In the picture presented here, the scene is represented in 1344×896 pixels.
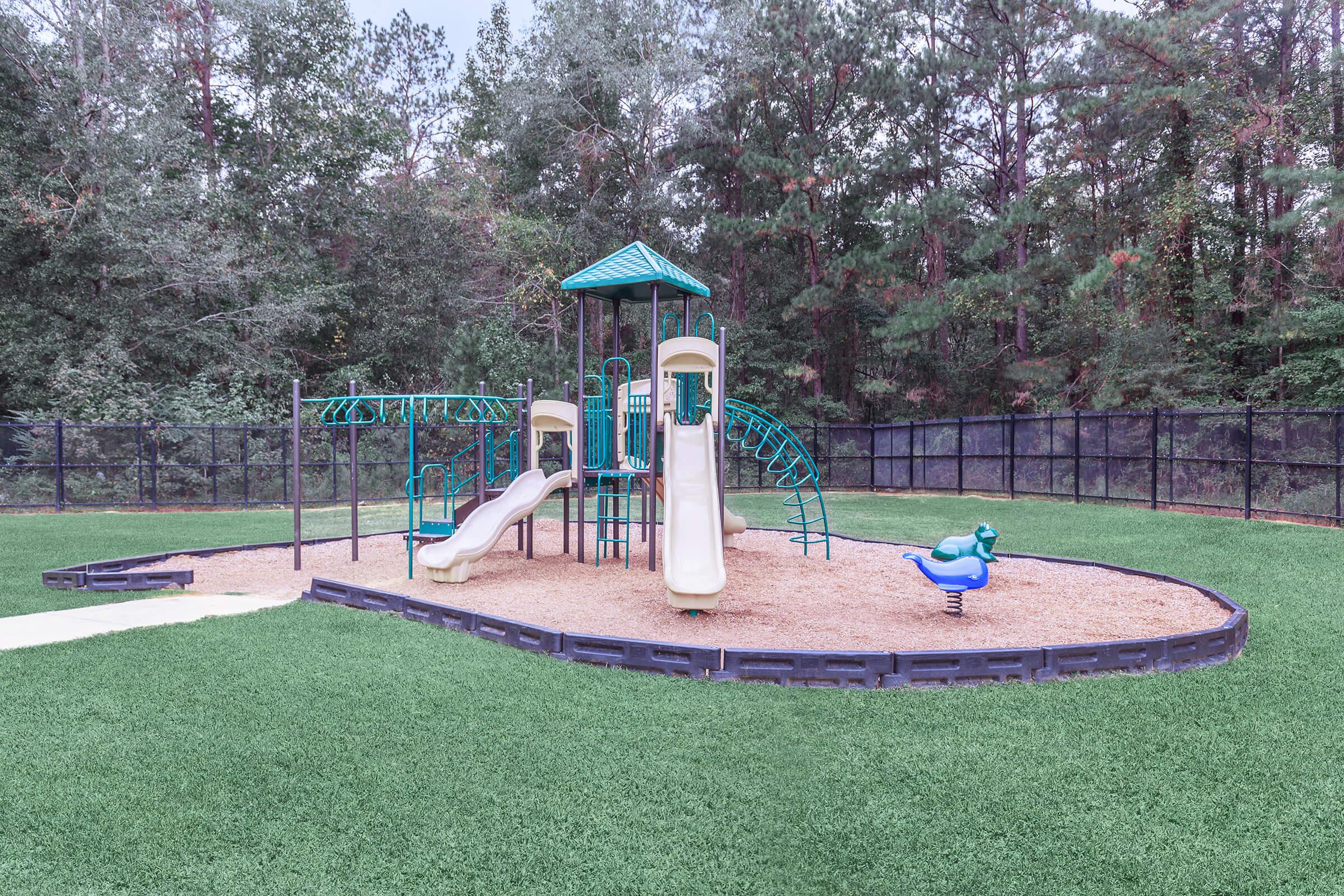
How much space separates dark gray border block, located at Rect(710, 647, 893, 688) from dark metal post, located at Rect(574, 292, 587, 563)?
389cm

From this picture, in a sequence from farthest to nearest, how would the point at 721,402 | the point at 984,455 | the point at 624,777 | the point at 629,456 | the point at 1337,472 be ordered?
the point at 984,455 → the point at 1337,472 → the point at 629,456 → the point at 721,402 → the point at 624,777

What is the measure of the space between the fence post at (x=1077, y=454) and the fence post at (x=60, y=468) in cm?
1837

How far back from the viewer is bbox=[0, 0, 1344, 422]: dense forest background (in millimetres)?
17016

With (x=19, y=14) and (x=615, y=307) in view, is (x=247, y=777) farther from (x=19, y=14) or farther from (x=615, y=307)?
(x=19, y=14)

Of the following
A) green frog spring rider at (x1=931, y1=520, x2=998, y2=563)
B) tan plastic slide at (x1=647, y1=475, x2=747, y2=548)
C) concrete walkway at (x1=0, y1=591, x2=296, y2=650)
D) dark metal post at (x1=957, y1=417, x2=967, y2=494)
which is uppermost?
dark metal post at (x1=957, y1=417, x2=967, y2=494)

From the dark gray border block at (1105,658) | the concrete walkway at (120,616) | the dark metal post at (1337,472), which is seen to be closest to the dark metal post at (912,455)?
the dark metal post at (1337,472)

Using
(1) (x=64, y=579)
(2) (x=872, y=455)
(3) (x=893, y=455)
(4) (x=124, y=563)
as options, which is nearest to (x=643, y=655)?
(1) (x=64, y=579)

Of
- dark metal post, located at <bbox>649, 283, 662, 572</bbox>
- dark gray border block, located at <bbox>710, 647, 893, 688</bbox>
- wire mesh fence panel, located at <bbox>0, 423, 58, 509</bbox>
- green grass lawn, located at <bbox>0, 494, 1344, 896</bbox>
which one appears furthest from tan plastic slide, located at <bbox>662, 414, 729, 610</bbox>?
wire mesh fence panel, located at <bbox>0, 423, 58, 509</bbox>

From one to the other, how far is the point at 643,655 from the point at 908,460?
14911 millimetres

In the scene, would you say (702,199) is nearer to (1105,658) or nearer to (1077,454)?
(1077,454)

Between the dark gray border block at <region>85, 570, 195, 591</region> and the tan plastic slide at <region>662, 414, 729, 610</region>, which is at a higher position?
the tan plastic slide at <region>662, 414, 729, 610</region>

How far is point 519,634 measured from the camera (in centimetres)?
483

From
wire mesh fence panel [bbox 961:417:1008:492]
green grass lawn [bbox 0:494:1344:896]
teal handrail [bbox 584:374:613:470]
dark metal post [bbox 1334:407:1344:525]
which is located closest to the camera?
green grass lawn [bbox 0:494:1344:896]

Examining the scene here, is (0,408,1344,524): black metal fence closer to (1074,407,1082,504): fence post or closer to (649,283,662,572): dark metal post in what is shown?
(1074,407,1082,504): fence post
